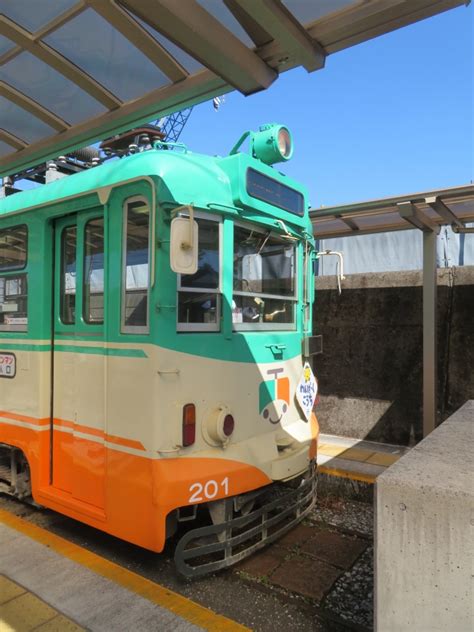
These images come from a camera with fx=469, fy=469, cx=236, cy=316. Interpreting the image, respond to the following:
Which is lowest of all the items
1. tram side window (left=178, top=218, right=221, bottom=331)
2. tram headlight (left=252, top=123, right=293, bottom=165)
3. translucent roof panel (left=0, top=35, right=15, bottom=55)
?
tram side window (left=178, top=218, right=221, bottom=331)

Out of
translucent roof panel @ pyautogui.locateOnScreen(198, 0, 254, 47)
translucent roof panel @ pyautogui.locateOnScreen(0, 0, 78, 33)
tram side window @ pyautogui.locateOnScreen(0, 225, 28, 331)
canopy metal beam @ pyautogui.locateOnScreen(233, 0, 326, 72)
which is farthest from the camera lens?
tram side window @ pyautogui.locateOnScreen(0, 225, 28, 331)

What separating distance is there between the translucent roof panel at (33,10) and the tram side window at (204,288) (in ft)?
4.88

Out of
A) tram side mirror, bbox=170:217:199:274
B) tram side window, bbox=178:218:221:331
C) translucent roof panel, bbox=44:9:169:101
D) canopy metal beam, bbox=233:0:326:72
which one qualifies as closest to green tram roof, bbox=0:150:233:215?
tram side window, bbox=178:218:221:331

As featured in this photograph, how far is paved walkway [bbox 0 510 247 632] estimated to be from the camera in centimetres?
253

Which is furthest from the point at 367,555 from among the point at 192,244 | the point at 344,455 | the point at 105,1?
the point at 105,1

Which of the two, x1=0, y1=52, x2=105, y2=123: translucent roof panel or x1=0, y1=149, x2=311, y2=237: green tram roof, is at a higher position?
x1=0, y1=52, x2=105, y2=123: translucent roof panel

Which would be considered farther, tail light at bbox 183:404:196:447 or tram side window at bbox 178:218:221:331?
tram side window at bbox 178:218:221:331

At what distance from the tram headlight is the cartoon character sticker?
167cm

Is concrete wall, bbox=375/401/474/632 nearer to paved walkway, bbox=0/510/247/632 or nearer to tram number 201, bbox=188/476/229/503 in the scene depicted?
paved walkway, bbox=0/510/247/632

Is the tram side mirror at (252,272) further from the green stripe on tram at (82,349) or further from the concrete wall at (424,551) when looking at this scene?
the concrete wall at (424,551)

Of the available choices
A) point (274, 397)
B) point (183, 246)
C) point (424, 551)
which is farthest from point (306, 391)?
point (424, 551)

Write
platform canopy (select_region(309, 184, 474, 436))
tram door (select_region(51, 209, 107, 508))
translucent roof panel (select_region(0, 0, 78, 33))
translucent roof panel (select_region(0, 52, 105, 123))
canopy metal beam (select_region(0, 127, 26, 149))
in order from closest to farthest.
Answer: translucent roof panel (select_region(0, 0, 78, 33))
tram door (select_region(51, 209, 107, 508))
translucent roof panel (select_region(0, 52, 105, 123))
canopy metal beam (select_region(0, 127, 26, 149))
platform canopy (select_region(309, 184, 474, 436))

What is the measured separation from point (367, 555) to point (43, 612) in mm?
2326

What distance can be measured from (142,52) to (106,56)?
338 mm
